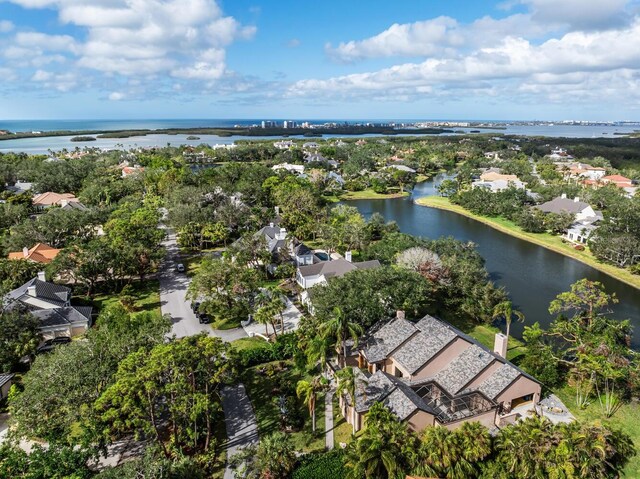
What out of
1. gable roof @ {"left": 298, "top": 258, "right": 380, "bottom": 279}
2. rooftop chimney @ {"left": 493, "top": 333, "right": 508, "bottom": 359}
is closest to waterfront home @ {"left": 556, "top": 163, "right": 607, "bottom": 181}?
gable roof @ {"left": 298, "top": 258, "right": 380, "bottom": 279}

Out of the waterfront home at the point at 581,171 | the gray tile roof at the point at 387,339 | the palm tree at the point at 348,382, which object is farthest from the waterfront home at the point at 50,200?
the waterfront home at the point at 581,171

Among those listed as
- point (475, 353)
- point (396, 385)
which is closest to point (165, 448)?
point (396, 385)

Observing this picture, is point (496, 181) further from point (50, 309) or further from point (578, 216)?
point (50, 309)

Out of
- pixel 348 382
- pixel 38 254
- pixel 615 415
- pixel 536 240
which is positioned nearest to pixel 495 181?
pixel 536 240

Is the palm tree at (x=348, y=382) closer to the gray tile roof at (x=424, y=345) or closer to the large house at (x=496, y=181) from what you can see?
Answer: the gray tile roof at (x=424, y=345)

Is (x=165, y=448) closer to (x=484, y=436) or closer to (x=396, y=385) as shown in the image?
(x=396, y=385)

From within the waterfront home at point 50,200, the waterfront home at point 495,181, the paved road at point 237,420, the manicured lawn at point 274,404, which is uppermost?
the waterfront home at point 50,200

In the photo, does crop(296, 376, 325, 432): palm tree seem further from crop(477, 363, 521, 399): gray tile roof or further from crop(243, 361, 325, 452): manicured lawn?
crop(477, 363, 521, 399): gray tile roof
